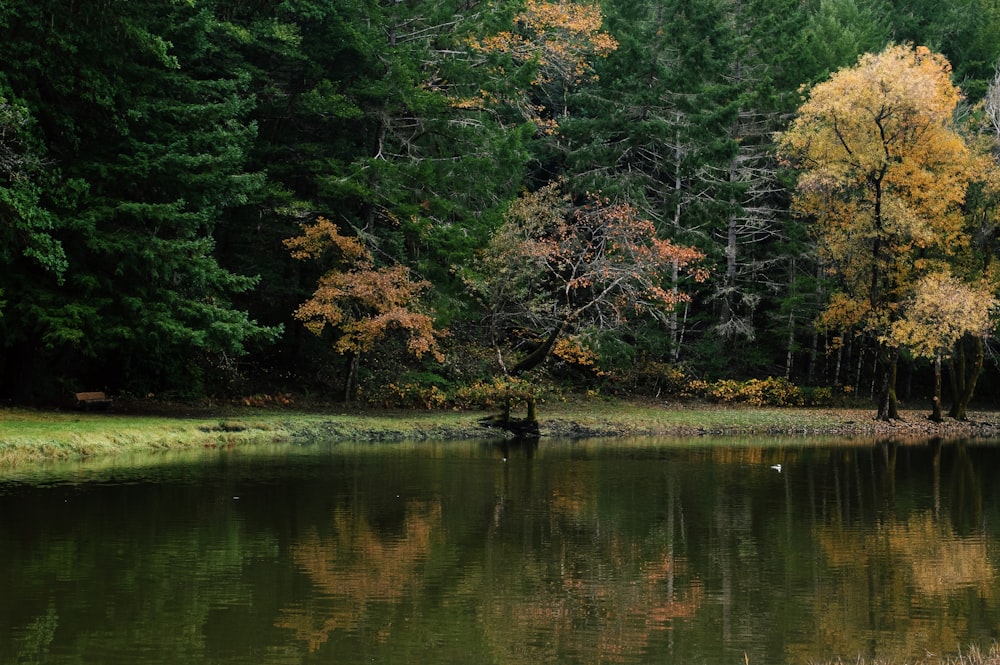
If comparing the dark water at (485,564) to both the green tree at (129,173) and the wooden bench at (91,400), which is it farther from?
the wooden bench at (91,400)

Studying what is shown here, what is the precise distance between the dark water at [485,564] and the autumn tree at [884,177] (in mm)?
13658

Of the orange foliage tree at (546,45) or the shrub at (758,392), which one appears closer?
the orange foliage tree at (546,45)

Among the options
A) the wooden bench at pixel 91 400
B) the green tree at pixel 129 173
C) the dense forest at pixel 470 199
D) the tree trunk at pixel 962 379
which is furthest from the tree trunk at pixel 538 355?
the tree trunk at pixel 962 379

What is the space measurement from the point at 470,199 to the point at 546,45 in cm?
597

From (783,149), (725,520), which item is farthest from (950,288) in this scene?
(725,520)

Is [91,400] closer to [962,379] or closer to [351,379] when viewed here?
[351,379]

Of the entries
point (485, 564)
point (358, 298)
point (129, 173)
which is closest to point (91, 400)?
point (129, 173)

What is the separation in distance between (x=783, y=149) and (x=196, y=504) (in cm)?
2823

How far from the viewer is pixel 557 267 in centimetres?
3497

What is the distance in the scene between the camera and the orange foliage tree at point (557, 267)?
112 feet

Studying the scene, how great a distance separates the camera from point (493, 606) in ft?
37.2

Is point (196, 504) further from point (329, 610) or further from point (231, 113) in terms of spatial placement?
point (231, 113)

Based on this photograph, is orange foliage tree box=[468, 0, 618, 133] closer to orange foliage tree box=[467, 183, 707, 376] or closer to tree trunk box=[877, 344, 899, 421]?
orange foliage tree box=[467, 183, 707, 376]

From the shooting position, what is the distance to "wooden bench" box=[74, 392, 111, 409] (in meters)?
28.2
